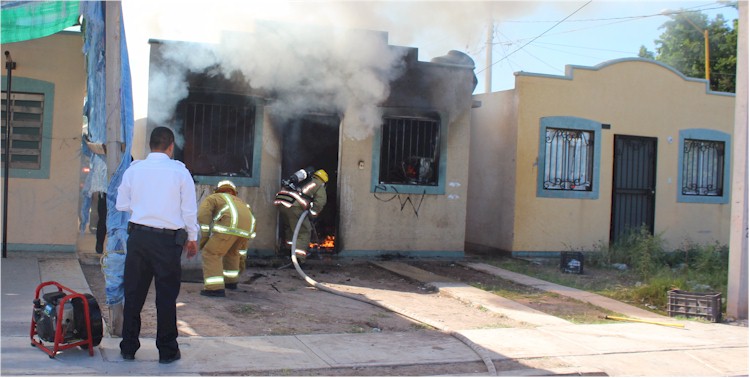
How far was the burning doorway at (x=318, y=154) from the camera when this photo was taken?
11516mm

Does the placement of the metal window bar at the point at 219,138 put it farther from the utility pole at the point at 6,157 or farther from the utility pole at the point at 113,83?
the utility pole at the point at 113,83

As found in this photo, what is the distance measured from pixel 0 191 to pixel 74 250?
4.22 ft

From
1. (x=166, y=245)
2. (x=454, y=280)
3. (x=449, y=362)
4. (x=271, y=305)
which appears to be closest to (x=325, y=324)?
(x=271, y=305)

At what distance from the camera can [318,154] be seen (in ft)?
39.9

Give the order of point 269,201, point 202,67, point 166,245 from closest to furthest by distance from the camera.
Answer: point 166,245, point 202,67, point 269,201

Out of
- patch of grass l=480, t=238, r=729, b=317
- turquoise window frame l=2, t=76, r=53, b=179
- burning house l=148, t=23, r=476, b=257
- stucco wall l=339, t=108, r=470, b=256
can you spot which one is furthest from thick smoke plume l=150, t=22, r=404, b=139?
patch of grass l=480, t=238, r=729, b=317

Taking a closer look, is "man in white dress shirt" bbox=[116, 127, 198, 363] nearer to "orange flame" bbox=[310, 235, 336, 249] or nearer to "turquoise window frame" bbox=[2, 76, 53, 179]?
"turquoise window frame" bbox=[2, 76, 53, 179]

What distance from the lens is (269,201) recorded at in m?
11.2

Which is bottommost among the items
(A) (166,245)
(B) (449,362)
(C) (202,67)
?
(B) (449,362)

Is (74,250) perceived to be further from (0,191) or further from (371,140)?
(371,140)

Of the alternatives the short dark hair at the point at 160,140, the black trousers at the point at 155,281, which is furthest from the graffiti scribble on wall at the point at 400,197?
the black trousers at the point at 155,281

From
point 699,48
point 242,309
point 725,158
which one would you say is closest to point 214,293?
point 242,309

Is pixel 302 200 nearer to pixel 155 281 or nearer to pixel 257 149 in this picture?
pixel 257 149

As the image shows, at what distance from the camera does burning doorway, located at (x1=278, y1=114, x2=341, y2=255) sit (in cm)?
1152
